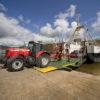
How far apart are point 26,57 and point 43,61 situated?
1326 millimetres

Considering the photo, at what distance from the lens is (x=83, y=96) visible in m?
4.75

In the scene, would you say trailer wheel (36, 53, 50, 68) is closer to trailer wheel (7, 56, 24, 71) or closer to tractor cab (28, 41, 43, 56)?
tractor cab (28, 41, 43, 56)

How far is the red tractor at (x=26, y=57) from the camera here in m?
8.89

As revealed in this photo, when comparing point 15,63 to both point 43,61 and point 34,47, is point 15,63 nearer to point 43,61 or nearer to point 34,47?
point 34,47

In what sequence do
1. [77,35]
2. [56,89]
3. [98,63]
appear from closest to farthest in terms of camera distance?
1. [56,89]
2. [98,63]
3. [77,35]

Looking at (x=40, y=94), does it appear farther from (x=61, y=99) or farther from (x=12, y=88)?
(x=12, y=88)

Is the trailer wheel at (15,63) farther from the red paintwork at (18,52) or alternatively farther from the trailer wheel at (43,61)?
the trailer wheel at (43,61)

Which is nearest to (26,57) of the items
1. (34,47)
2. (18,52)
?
(18,52)

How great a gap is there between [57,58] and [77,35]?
15372 mm

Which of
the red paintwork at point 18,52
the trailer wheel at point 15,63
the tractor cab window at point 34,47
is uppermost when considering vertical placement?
the tractor cab window at point 34,47

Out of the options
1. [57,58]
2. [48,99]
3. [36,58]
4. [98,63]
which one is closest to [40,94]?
[48,99]

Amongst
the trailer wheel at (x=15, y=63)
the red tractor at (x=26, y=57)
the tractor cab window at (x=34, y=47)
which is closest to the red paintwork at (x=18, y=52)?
the red tractor at (x=26, y=57)

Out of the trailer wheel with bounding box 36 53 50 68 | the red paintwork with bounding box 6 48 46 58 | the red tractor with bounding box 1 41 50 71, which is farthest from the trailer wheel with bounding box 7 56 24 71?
the trailer wheel with bounding box 36 53 50 68

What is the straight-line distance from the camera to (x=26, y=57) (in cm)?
972
